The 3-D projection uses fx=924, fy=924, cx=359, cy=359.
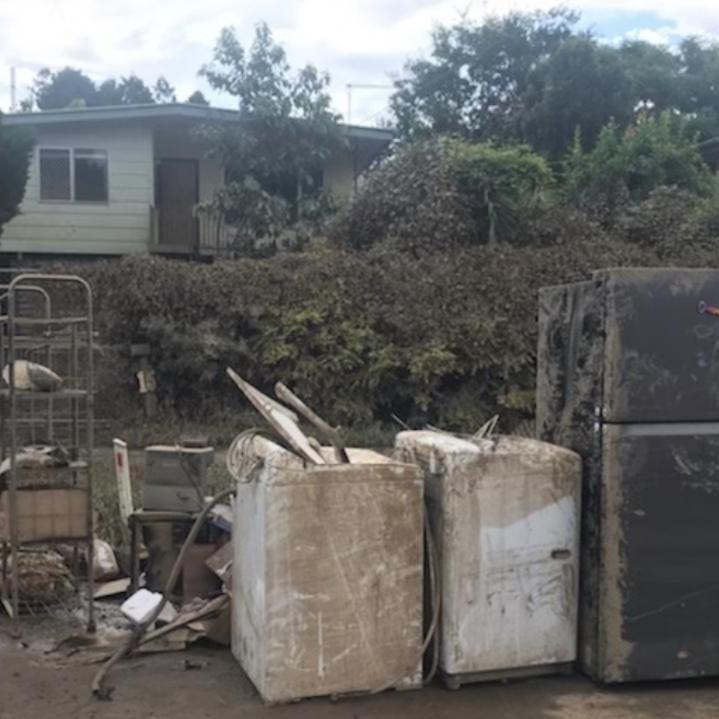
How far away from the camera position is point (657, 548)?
3.94 meters

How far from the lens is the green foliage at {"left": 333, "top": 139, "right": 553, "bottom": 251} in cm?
1386

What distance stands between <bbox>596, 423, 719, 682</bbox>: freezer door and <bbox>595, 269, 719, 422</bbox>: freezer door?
10 cm

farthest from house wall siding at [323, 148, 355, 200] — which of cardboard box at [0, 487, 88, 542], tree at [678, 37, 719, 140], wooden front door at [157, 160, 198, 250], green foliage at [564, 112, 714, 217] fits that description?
cardboard box at [0, 487, 88, 542]

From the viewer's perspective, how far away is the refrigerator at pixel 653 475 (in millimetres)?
3914

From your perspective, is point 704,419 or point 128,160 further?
point 128,160

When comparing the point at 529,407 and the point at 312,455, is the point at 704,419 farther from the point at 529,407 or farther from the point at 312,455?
the point at 529,407

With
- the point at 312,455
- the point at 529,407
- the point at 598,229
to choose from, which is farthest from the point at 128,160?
the point at 312,455

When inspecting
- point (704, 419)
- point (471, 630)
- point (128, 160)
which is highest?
point (128, 160)

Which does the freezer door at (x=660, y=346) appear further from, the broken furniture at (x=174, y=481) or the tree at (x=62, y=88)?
the tree at (x=62, y=88)

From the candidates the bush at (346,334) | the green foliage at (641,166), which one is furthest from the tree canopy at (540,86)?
the bush at (346,334)

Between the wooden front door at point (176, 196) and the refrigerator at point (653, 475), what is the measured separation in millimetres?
16539

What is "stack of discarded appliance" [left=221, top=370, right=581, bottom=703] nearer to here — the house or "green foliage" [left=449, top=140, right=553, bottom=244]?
"green foliage" [left=449, top=140, right=553, bottom=244]

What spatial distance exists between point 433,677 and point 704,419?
5.31 ft

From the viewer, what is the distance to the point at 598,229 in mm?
13930
